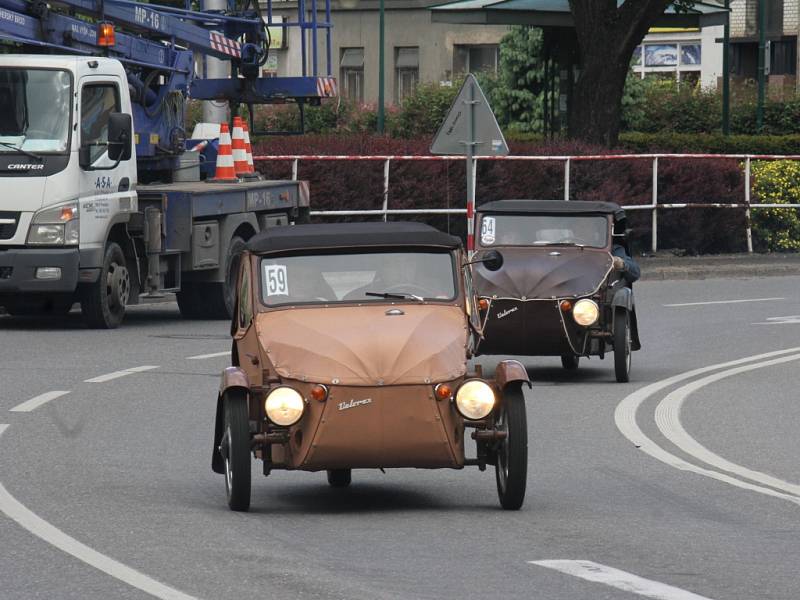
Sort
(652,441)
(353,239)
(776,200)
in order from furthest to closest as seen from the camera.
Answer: (776,200) < (652,441) < (353,239)

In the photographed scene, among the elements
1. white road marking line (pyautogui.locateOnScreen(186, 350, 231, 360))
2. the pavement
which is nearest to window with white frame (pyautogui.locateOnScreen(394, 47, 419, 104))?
the pavement

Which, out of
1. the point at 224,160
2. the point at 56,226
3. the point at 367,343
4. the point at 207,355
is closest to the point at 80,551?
the point at 367,343

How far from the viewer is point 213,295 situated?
75.2ft

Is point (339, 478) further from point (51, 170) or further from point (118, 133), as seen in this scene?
point (118, 133)

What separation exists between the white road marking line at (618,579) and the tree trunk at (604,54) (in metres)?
25.8

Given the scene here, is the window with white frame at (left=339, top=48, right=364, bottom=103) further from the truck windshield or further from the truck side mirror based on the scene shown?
the truck windshield

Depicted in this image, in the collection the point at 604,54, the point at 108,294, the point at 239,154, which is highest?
the point at 604,54

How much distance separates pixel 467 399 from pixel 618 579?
1874 millimetres

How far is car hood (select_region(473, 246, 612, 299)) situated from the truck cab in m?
5.04

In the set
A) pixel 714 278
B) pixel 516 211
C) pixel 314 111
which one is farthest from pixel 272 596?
pixel 314 111

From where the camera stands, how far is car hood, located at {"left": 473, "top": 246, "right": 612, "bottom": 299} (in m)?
16.6

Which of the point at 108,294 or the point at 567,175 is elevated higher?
the point at 567,175

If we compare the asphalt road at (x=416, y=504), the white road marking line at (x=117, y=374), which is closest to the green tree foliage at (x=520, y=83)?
the white road marking line at (x=117, y=374)

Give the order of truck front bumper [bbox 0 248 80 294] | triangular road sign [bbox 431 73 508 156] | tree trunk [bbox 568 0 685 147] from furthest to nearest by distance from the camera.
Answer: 1. tree trunk [bbox 568 0 685 147]
2. triangular road sign [bbox 431 73 508 156]
3. truck front bumper [bbox 0 248 80 294]
